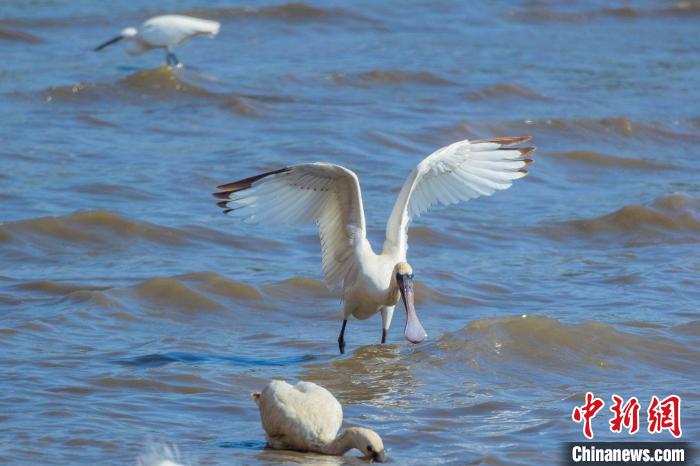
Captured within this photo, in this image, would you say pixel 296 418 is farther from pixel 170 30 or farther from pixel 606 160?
pixel 170 30

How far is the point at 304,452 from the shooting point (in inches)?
264

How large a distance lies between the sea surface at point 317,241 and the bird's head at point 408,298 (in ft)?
0.78

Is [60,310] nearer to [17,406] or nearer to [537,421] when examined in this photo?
[17,406]

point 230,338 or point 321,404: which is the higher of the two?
point 321,404

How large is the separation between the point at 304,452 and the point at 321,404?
237mm

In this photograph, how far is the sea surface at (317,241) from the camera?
752cm

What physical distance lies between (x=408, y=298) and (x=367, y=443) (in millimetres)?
2025

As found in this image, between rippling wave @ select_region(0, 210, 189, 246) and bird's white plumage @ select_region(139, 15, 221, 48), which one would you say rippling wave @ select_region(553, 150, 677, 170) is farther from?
bird's white plumage @ select_region(139, 15, 221, 48)

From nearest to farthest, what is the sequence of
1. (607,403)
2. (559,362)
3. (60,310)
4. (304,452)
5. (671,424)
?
(304,452) → (671,424) → (607,403) → (559,362) → (60,310)

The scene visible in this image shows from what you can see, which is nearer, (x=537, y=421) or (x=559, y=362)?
(x=537, y=421)

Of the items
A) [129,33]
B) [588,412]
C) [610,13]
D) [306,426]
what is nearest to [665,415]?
[588,412]

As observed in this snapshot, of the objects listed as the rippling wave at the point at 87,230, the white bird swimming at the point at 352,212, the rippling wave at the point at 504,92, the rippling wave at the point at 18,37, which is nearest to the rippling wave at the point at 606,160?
the rippling wave at the point at 504,92

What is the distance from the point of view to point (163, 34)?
18.4 metres

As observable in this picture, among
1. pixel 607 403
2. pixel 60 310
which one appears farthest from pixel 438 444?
pixel 60 310
